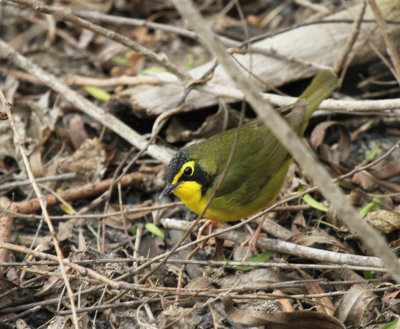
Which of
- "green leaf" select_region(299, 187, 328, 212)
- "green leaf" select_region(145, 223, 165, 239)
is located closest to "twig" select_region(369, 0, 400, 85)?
"green leaf" select_region(299, 187, 328, 212)

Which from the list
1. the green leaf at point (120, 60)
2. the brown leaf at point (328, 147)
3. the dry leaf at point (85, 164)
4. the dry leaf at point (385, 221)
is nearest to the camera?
the dry leaf at point (385, 221)

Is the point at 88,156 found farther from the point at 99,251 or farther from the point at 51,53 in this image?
the point at 51,53

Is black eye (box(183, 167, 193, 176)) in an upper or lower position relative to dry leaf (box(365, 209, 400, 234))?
upper

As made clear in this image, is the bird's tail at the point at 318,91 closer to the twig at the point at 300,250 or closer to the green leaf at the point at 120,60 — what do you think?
the twig at the point at 300,250

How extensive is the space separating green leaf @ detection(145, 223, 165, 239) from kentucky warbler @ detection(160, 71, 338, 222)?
19.8 inches

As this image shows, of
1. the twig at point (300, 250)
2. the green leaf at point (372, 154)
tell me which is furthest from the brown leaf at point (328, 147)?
the twig at point (300, 250)

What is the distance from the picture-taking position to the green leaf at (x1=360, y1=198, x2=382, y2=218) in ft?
14.4

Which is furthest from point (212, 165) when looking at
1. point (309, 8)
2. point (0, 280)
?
point (309, 8)

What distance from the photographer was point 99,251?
14.4ft

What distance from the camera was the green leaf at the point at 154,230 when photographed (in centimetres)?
470

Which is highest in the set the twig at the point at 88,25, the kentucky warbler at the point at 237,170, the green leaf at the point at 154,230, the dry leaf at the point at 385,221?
the twig at the point at 88,25

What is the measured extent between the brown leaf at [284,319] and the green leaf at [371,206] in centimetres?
130

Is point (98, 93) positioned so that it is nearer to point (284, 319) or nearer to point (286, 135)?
point (284, 319)

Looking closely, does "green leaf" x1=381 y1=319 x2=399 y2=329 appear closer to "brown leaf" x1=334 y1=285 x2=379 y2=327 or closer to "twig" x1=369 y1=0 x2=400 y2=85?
"brown leaf" x1=334 y1=285 x2=379 y2=327
